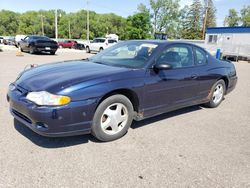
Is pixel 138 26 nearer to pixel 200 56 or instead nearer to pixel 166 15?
pixel 166 15

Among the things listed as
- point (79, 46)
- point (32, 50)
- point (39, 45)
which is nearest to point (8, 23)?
point (79, 46)

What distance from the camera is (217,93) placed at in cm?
539

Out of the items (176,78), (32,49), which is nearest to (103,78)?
(176,78)

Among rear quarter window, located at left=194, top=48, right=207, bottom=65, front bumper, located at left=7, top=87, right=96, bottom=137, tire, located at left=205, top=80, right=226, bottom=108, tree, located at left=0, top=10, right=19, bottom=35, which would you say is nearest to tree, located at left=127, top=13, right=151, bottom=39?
tire, located at left=205, top=80, right=226, bottom=108

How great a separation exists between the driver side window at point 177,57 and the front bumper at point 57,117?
1539 mm

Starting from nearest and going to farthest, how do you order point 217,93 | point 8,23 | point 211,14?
point 217,93 → point 211,14 → point 8,23

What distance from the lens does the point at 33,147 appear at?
3.13 metres

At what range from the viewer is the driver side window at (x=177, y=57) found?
4.01 meters

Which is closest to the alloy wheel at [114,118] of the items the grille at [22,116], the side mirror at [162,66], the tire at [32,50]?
the side mirror at [162,66]

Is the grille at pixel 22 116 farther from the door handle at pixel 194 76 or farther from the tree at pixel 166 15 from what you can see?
the tree at pixel 166 15

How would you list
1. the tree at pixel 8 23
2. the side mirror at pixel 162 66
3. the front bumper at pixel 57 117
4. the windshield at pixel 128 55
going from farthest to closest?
the tree at pixel 8 23 < the windshield at pixel 128 55 < the side mirror at pixel 162 66 < the front bumper at pixel 57 117

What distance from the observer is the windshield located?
12.6 feet

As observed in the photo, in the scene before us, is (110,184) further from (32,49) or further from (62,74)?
(32,49)

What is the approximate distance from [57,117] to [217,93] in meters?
3.88
